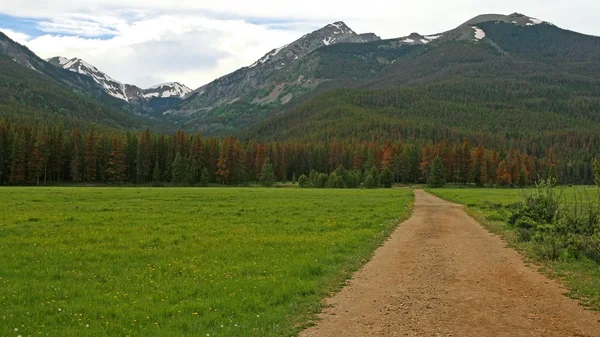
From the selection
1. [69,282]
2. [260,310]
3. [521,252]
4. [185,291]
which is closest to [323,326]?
[260,310]

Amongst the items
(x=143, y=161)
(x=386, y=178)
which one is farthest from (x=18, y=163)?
(x=386, y=178)

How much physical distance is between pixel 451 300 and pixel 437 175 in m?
122

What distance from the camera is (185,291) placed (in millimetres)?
13219

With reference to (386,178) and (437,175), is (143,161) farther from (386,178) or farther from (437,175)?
(437,175)

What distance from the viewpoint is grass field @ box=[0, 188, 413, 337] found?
34.9 feet

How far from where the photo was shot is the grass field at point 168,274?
10633 millimetres

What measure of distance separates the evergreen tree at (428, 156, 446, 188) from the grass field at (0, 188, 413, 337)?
340 ft

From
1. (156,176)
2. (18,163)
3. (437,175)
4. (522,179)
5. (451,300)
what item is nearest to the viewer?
(451,300)

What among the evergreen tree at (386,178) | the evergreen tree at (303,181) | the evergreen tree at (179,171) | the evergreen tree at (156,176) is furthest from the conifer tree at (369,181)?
the evergreen tree at (156,176)

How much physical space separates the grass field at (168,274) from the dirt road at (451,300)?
104 cm

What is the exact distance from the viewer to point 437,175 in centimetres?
12962

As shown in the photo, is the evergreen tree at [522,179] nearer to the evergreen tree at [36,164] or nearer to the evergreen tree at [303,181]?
the evergreen tree at [303,181]

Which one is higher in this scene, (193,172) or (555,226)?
(193,172)

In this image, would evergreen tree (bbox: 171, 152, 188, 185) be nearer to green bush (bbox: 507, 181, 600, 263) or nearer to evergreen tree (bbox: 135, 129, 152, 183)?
evergreen tree (bbox: 135, 129, 152, 183)
